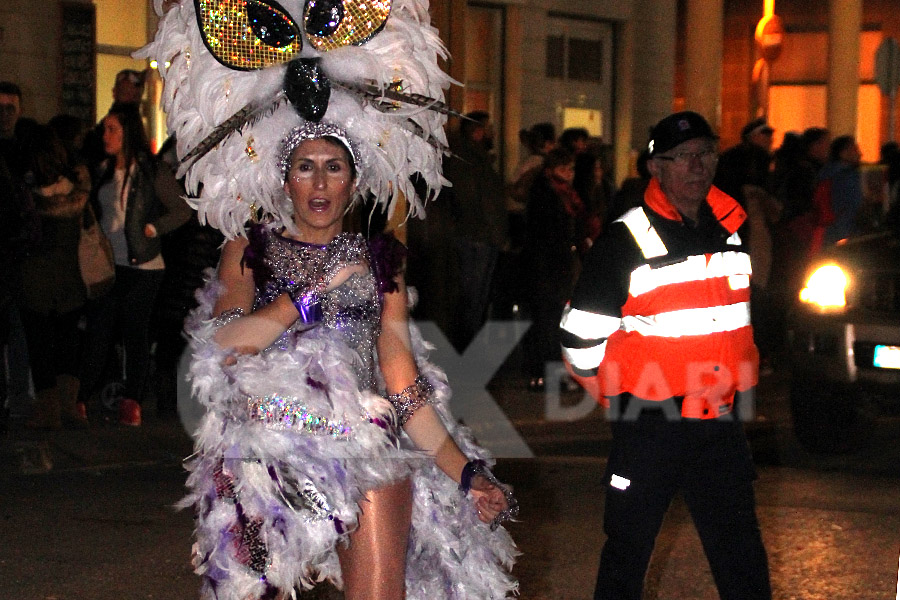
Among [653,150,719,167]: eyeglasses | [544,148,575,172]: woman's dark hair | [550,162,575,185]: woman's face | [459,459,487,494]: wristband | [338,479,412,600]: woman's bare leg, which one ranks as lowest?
[338,479,412,600]: woman's bare leg

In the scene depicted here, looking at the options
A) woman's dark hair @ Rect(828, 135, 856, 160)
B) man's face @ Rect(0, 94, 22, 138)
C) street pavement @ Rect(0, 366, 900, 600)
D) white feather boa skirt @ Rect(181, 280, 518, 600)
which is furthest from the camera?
woman's dark hair @ Rect(828, 135, 856, 160)

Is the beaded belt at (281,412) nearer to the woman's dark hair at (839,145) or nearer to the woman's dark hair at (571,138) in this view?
the woman's dark hair at (571,138)

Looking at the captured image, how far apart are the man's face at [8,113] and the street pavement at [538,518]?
85.3 inches

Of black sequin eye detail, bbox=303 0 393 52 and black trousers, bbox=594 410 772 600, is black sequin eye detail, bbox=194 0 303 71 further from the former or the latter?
black trousers, bbox=594 410 772 600

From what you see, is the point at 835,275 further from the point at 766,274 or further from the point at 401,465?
the point at 401,465

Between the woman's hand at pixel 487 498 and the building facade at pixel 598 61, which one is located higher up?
the building facade at pixel 598 61

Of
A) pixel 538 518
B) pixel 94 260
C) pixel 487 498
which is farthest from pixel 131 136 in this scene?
pixel 487 498

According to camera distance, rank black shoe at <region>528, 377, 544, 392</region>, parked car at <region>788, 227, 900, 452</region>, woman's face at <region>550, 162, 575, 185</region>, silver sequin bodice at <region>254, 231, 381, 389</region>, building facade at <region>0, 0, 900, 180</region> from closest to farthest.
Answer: silver sequin bodice at <region>254, 231, 381, 389</region> < parked car at <region>788, 227, 900, 452</region> < woman's face at <region>550, 162, 575, 185</region> < black shoe at <region>528, 377, 544, 392</region> < building facade at <region>0, 0, 900, 180</region>

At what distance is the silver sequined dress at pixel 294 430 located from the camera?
3854 millimetres

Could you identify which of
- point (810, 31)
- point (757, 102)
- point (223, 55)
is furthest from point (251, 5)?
point (810, 31)

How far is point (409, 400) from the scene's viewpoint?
4086 mm

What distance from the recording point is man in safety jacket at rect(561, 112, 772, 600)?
445 cm

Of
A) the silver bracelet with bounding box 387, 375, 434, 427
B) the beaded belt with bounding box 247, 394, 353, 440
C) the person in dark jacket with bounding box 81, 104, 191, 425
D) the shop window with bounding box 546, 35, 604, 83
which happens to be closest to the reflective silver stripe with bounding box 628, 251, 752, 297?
the silver bracelet with bounding box 387, 375, 434, 427

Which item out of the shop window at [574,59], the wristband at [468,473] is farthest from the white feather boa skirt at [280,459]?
the shop window at [574,59]
